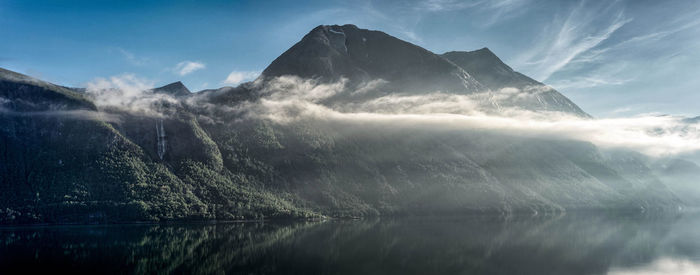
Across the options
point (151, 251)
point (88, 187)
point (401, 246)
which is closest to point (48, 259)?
point (151, 251)

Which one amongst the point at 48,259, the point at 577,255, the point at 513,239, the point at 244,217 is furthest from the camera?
the point at 244,217

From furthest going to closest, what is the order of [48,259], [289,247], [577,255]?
1. [289,247]
2. [577,255]
3. [48,259]

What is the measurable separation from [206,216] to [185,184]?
28216 mm

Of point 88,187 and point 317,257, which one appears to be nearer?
point 317,257

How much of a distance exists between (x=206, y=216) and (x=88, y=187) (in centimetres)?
5352

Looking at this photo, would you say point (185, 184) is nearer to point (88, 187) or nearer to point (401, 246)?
point (88, 187)

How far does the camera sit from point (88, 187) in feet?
593

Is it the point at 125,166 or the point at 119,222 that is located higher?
the point at 125,166

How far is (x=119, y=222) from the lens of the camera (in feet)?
546

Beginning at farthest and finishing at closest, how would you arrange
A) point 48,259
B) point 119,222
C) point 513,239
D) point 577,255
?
point 119,222 < point 513,239 < point 577,255 < point 48,259

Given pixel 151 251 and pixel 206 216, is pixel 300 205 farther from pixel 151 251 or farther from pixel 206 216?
pixel 151 251

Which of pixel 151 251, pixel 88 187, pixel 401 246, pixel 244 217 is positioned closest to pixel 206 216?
pixel 244 217

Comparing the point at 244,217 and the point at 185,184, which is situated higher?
the point at 185,184

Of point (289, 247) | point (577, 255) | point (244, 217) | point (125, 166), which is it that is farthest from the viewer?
point (125, 166)
